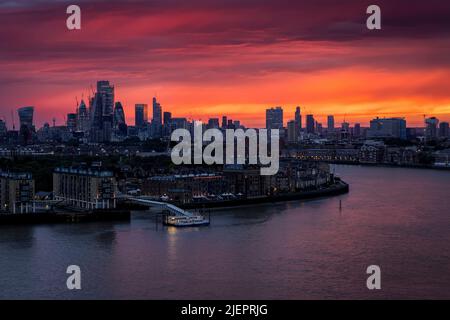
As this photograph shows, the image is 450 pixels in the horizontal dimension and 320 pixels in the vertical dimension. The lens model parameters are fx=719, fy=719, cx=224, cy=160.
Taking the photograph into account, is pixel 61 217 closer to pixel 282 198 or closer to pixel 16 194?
pixel 16 194

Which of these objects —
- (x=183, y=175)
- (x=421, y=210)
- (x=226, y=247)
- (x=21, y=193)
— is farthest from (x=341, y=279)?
(x=183, y=175)

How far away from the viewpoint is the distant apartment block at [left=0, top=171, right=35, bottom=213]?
29.6ft

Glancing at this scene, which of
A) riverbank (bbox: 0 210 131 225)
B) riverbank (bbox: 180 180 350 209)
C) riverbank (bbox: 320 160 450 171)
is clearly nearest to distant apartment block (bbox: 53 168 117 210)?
riverbank (bbox: 0 210 131 225)

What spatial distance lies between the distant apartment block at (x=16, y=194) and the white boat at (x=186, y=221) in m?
1.98

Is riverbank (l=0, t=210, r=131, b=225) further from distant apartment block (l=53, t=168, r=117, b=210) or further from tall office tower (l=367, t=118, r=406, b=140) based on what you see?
tall office tower (l=367, t=118, r=406, b=140)

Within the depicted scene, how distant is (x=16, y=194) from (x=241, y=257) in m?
4.15

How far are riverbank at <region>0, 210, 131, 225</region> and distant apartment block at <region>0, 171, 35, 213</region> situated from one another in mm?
466

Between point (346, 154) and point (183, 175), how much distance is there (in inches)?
730

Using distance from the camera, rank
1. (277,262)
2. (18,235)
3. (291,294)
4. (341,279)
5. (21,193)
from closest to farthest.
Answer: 1. (291,294)
2. (341,279)
3. (277,262)
4. (18,235)
5. (21,193)

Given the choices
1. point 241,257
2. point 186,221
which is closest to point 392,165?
point 186,221

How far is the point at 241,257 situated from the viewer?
601 cm

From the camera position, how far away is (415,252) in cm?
620

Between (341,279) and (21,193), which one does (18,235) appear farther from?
(341,279)

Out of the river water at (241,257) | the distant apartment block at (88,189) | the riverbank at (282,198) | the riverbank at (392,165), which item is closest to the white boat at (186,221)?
the river water at (241,257)
